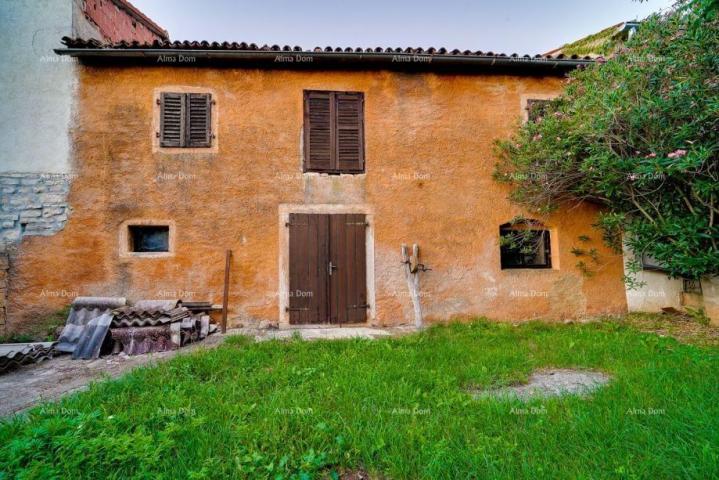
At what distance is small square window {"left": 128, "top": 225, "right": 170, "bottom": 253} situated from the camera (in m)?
6.19

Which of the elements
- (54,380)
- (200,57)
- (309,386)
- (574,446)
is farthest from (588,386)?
(200,57)

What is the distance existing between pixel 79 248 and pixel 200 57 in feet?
13.0

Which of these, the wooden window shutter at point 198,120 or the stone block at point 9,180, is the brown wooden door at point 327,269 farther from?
the stone block at point 9,180

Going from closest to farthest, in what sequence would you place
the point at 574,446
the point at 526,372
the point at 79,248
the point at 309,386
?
the point at 574,446 < the point at 309,386 < the point at 526,372 < the point at 79,248

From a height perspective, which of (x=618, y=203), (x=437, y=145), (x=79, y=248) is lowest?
(x=79, y=248)

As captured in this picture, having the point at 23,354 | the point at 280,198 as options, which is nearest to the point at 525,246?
the point at 280,198

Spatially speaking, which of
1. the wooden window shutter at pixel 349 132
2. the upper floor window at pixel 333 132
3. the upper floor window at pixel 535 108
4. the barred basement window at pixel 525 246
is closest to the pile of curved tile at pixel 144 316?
the upper floor window at pixel 333 132

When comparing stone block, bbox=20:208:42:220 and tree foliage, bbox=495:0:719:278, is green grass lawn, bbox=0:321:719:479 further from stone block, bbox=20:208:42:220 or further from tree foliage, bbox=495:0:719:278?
stone block, bbox=20:208:42:220

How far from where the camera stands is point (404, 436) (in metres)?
2.48

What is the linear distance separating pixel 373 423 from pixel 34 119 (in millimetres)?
7573

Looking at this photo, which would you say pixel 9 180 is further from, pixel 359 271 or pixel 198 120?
pixel 359 271

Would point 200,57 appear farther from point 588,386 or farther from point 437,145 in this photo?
point 588,386

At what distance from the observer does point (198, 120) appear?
20.4 ft

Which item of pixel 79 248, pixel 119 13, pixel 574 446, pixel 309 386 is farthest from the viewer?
pixel 119 13
